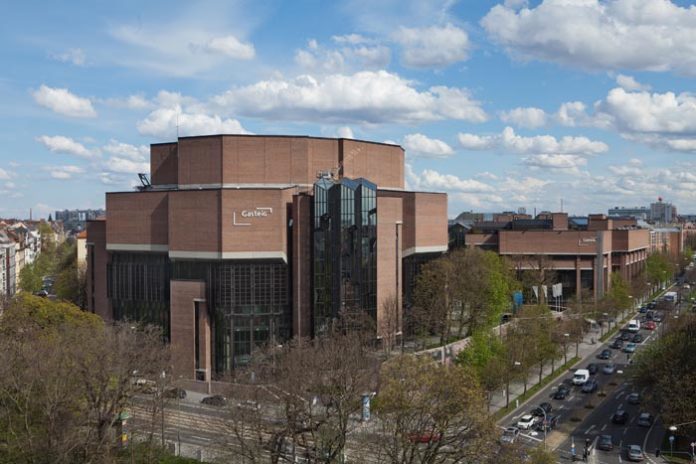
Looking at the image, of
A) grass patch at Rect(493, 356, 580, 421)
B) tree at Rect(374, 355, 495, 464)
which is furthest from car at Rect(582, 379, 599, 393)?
tree at Rect(374, 355, 495, 464)

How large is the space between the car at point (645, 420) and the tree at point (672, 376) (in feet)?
11.4

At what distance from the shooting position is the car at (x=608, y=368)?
8546cm

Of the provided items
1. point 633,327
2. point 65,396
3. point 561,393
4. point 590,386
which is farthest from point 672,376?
point 633,327

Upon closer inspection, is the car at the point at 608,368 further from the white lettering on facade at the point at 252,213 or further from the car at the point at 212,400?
the car at the point at 212,400

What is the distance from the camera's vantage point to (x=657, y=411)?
60812mm

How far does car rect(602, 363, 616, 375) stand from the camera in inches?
3364

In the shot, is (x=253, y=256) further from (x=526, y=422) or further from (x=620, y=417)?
→ (x=620, y=417)

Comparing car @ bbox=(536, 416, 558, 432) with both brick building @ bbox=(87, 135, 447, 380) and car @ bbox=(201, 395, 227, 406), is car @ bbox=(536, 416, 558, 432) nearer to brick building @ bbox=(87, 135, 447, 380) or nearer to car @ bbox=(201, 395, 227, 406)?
brick building @ bbox=(87, 135, 447, 380)

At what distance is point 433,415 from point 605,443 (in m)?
27.0

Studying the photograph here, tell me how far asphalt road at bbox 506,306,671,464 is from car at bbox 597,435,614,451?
45cm

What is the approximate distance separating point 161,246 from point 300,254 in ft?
55.7

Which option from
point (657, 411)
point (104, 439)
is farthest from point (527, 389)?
point (104, 439)

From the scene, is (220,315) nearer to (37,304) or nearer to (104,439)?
(37,304)

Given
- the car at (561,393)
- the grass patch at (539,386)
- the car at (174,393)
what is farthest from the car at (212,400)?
the car at (561,393)
